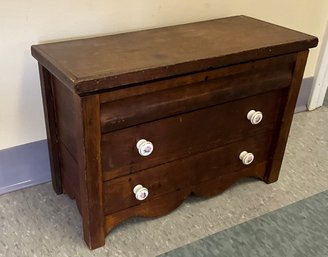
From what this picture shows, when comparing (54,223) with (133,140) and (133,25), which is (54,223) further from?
Result: (133,25)

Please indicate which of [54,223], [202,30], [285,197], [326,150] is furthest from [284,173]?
[54,223]

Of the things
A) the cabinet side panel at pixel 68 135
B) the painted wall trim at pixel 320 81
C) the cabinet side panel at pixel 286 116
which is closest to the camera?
the cabinet side panel at pixel 68 135

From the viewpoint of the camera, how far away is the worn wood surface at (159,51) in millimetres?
1086

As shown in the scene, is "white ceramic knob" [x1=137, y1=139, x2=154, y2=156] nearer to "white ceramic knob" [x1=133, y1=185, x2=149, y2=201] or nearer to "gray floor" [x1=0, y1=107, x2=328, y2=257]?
"white ceramic knob" [x1=133, y1=185, x2=149, y2=201]

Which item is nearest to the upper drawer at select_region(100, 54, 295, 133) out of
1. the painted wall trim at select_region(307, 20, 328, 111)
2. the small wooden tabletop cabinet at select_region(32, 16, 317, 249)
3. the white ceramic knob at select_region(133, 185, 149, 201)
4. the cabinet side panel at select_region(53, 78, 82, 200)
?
the small wooden tabletop cabinet at select_region(32, 16, 317, 249)

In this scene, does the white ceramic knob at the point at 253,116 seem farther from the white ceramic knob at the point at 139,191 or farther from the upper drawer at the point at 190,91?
the white ceramic knob at the point at 139,191

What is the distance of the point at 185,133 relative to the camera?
1307 millimetres

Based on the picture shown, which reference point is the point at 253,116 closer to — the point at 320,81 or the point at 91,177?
the point at 91,177

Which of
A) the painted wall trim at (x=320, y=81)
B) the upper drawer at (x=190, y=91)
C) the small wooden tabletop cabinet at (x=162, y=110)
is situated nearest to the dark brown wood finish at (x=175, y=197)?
the small wooden tabletop cabinet at (x=162, y=110)

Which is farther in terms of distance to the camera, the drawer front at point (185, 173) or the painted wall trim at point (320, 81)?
the painted wall trim at point (320, 81)

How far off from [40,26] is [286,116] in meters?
0.86

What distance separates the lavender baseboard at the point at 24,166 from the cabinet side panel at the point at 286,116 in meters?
0.81

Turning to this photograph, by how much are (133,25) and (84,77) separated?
53 cm

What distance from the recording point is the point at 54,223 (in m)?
1.40
